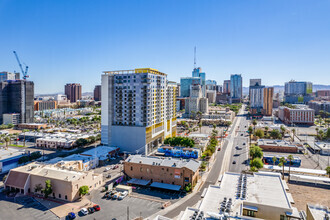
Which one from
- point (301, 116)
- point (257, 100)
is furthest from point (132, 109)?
point (257, 100)

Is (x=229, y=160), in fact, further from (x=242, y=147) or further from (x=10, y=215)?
(x=10, y=215)

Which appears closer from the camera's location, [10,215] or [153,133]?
[10,215]

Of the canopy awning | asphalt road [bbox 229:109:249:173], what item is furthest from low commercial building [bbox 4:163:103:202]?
asphalt road [bbox 229:109:249:173]

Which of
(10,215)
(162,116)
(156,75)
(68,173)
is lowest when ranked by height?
(10,215)

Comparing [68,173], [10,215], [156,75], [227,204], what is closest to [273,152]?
[156,75]

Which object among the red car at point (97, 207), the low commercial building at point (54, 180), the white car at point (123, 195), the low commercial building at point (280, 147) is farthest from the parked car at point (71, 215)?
the low commercial building at point (280, 147)

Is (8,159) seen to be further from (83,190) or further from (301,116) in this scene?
(301,116)
